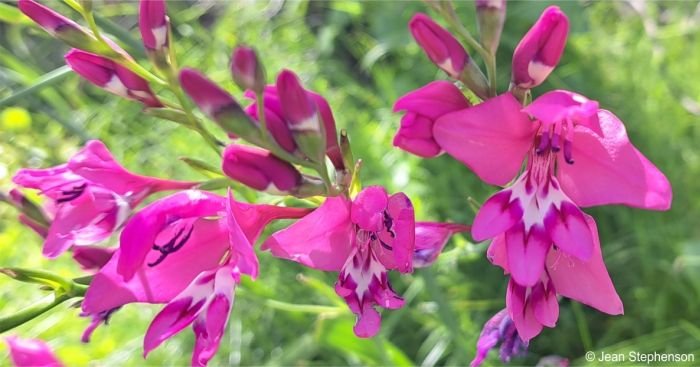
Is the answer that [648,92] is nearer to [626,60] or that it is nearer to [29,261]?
[626,60]

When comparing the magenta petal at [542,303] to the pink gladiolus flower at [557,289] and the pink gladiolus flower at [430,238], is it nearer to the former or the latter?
the pink gladiolus flower at [557,289]

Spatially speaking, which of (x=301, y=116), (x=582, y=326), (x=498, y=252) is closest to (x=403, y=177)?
(x=582, y=326)

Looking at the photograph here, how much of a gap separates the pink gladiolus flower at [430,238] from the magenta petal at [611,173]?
120 mm

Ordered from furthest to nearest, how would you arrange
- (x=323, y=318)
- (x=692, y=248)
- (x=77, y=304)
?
1. (x=692, y=248)
2. (x=323, y=318)
3. (x=77, y=304)

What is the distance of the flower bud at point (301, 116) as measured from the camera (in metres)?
0.65

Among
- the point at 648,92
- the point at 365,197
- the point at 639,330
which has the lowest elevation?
the point at 639,330

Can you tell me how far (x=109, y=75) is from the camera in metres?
0.77

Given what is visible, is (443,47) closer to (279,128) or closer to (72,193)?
(279,128)

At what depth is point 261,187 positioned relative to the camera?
0.69 meters

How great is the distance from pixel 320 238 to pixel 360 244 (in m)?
0.04

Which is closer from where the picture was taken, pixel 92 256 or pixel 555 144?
pixel 555 144

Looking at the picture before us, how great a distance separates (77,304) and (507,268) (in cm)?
42

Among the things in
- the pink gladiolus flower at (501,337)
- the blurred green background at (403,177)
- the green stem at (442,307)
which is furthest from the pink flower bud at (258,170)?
the blurred green background at (403,177)

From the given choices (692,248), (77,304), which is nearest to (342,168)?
(77,304)
